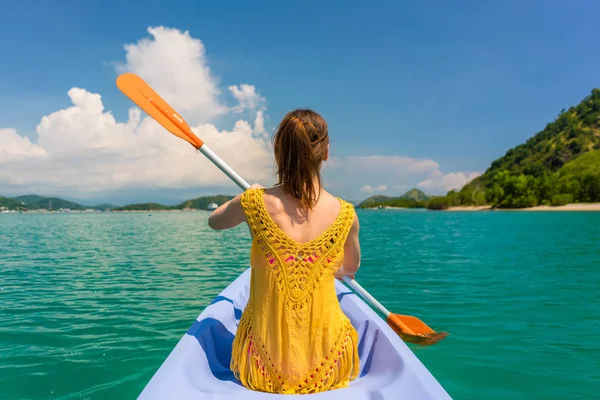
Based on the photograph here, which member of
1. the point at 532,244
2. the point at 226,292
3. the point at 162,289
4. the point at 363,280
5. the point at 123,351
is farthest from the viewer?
the point at 532,244

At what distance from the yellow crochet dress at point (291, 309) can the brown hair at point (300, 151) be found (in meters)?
0.18

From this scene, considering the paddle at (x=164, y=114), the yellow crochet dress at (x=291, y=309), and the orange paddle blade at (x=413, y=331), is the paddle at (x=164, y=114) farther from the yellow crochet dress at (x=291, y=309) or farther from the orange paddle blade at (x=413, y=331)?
the yellow crochet dress at (x=291, y=309)

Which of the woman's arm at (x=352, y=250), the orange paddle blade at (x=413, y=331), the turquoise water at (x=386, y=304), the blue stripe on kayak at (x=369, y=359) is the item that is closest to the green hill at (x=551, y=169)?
the turquoise water at (x=386, y=304)

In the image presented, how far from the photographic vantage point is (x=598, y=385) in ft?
13.9

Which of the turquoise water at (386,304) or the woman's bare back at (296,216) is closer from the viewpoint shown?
the woman's bare back at (296,216)

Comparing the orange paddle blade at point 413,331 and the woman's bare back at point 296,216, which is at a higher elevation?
the woman's bare back at point 296,216

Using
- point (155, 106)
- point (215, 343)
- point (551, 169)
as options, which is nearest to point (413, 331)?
point (215, 343)

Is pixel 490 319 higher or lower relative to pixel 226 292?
lower

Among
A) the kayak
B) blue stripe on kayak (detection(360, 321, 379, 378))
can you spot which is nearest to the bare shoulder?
the kayak

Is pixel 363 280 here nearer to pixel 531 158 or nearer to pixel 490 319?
pixel 490 319

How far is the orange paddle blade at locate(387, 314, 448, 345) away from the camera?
17.6 feet

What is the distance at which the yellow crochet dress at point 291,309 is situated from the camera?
2.04m

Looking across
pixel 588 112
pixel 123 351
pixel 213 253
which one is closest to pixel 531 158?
pixel 588 112

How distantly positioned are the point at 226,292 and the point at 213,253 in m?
12.9
